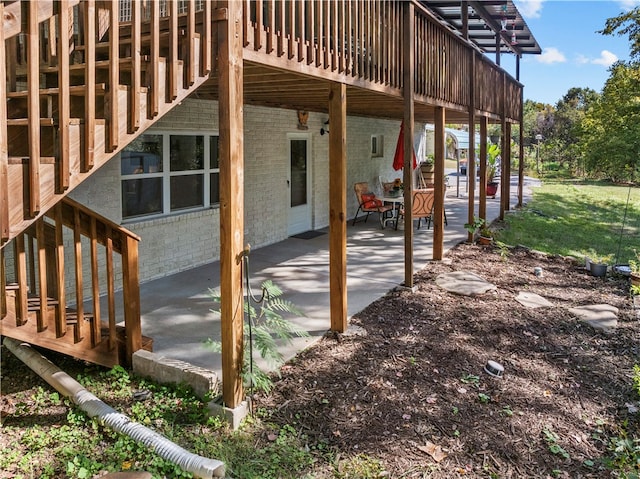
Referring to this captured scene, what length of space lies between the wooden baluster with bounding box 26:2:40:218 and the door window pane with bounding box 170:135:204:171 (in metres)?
4.91

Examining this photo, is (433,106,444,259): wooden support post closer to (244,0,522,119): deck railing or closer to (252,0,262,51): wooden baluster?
(244,0,522,119): deck railing

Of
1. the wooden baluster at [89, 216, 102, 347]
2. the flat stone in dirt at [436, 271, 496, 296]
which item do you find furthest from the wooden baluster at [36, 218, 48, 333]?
the flat stone in dirt at [436, 271, 496, 296]

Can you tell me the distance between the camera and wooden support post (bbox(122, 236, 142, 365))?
4043 millimetres

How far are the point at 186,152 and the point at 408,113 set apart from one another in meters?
3.10

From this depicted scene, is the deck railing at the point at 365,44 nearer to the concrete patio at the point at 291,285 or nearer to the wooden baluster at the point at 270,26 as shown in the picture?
the wooden baluster at the point at 270,26

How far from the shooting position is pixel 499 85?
11898 mm

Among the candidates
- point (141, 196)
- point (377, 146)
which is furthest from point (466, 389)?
point (377, 146)

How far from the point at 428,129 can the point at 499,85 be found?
26.3 feet

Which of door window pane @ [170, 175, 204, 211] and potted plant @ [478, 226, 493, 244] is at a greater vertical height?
door window pane @ [170, 175, 204, 211]

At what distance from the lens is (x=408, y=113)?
651 centimetres

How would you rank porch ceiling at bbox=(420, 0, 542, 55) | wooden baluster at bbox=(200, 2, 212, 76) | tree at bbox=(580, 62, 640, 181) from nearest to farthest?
wooden baluster at bbox=(200, 2, 212, 76) → porch ceiling at bbox=(420, 0, 542, 55) → tree at bbox=(580, 62, 640, 181)

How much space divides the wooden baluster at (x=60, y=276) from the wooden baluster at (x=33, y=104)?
145 centimetres

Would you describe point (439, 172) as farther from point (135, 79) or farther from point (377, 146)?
point (377, 146)

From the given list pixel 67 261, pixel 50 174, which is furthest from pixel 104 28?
pixel 67 261
